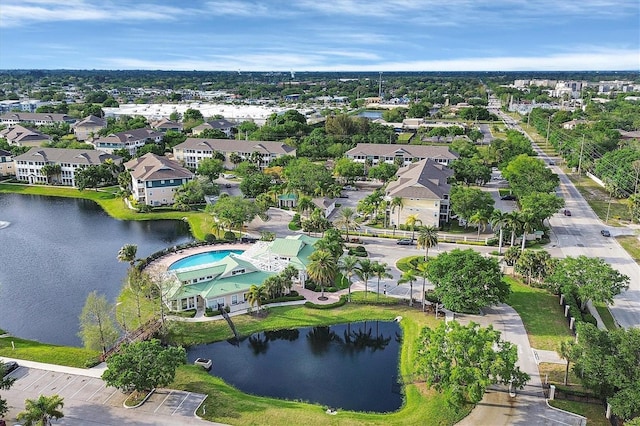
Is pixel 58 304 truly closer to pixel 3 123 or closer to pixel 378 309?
pixel 378 309

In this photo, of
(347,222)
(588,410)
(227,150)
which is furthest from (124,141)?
(588,410)

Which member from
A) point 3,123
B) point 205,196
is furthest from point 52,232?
point 3,123

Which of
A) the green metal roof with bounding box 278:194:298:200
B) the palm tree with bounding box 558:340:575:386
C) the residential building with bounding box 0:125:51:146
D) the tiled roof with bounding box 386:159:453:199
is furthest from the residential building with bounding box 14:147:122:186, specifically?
the palm tree with bounding box 558:340:575:386

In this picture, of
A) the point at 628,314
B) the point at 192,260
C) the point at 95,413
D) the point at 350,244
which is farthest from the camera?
the point at 350,244

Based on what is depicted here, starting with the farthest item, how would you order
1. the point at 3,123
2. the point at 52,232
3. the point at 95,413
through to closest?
the point at 3,123 < the point at 52,232 < the point at 95,413

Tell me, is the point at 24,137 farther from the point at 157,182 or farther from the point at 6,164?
the point at 157,182

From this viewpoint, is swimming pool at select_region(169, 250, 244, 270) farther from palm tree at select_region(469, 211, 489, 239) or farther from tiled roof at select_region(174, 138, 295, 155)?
tiled roof at select_region(174, 138, 295, 155)
